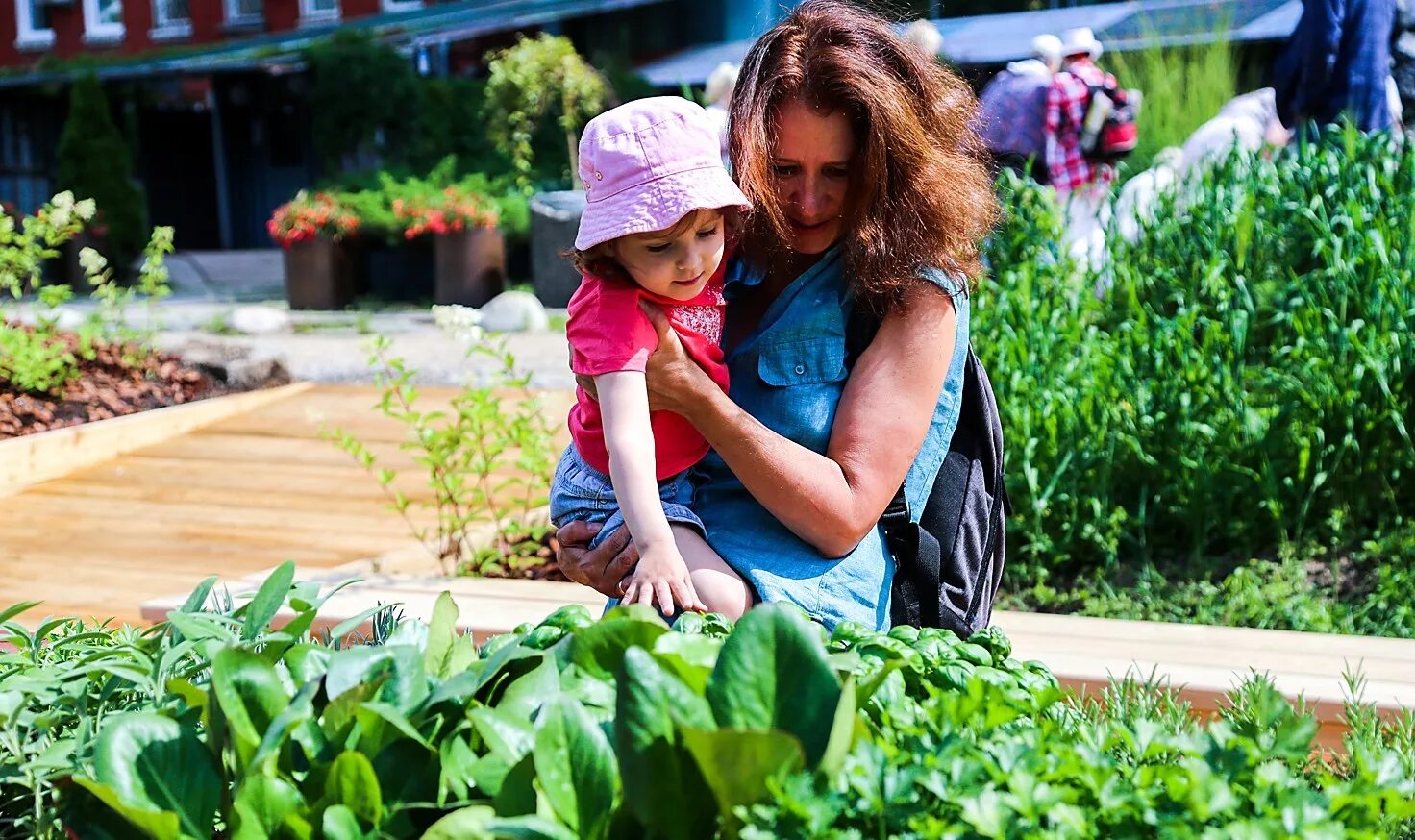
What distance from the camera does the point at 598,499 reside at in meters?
2.01

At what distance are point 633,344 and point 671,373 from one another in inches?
2.8

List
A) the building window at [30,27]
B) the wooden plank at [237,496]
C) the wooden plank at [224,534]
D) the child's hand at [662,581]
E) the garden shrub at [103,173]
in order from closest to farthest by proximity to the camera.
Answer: the child's hand at [662,581]
the wooden plank at [224,534]
the wooden plank at [237,496]
the garden shrub at [103,173]
the building window at [30,27]

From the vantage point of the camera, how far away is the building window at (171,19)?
24203 millimetres

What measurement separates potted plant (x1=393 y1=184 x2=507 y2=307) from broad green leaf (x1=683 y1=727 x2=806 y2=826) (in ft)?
36.2

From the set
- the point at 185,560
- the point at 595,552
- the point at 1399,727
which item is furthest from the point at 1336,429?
the point at 185,560

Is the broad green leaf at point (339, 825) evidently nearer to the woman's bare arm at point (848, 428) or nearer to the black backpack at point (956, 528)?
the woman's bare arm at point (848, 428)

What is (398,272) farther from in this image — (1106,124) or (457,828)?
(457,828)

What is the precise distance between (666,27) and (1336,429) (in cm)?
1916

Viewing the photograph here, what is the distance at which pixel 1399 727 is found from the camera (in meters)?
1.78

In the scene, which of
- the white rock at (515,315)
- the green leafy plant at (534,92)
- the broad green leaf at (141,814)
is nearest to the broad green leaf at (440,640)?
the broad green leaf at (141,814)

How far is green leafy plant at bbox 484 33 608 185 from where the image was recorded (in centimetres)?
1362

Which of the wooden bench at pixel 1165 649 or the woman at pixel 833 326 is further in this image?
the wooden bench at pixel 1165 649

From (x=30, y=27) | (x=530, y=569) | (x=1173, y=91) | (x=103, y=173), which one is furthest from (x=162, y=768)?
(x=30, y=27)

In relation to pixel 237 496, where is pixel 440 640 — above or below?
above
